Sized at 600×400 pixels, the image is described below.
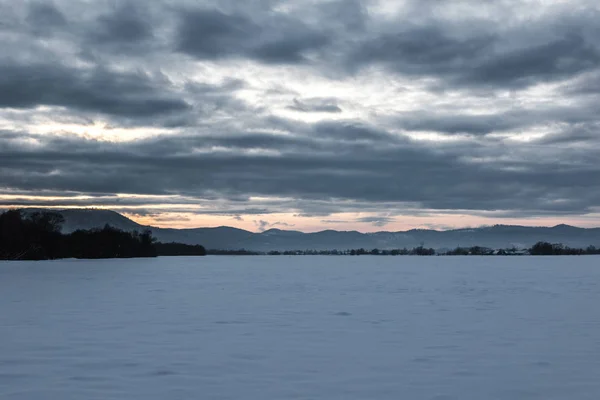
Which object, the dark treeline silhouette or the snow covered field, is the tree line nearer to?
the dark treeline silhouette

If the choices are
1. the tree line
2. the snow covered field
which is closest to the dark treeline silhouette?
the tree line

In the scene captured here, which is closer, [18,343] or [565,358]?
[565,358]

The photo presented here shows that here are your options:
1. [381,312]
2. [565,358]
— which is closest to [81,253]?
[381,312]

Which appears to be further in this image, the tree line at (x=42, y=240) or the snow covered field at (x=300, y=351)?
the tree line at (x=42, y=240)

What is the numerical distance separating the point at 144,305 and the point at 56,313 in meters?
5.79

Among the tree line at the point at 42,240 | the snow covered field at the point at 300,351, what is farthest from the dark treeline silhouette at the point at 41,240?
the snow covered field at the point at 300,351

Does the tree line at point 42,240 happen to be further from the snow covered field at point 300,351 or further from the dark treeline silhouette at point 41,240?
the snow covered field at point 300,351

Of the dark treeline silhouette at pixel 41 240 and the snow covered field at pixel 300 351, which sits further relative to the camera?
the dark treeline silhouette at pixel 41 240

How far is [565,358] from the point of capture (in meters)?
17.9

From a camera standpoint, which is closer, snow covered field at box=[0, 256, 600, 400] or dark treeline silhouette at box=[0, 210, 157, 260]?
snow covered field at box=[0, 256, 600, 400]

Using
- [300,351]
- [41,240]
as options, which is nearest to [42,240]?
[41,240]

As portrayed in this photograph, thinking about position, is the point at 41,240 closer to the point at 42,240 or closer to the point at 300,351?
the point at 42,240

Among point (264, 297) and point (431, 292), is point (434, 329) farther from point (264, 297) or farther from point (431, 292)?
point (431, 292)

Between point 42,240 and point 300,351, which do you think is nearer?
point 300,351
